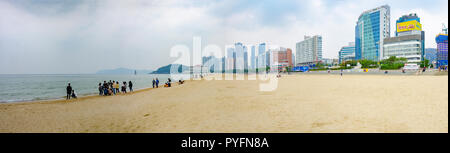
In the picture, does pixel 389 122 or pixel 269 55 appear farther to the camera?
pixel 269 55

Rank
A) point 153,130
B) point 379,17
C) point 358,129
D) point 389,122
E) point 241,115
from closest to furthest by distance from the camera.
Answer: point 358,129 → point 389,122 → point 153,130 → point 241,115 → point 379,17

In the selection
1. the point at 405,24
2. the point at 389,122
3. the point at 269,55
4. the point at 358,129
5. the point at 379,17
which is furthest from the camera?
the point at 269,55

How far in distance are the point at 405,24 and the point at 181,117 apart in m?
106

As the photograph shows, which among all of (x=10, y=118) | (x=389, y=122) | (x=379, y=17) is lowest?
(x=10, y=118)

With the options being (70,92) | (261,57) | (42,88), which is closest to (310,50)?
(261,57)

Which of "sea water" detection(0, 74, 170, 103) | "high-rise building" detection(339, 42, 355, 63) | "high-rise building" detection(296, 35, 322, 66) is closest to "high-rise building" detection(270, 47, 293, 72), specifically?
"high-rise building" detection(296, 35, 322, 66)

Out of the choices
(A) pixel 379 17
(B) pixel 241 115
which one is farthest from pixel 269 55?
(B) pixel 241 115

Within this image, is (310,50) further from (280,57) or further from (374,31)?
(374,31)

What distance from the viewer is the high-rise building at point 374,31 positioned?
85.0 metres

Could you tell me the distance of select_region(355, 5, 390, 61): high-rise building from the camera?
279 feet

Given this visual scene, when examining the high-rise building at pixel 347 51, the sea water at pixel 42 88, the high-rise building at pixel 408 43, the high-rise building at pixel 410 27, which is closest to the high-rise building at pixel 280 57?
the high-rise building at pixel 347 51
